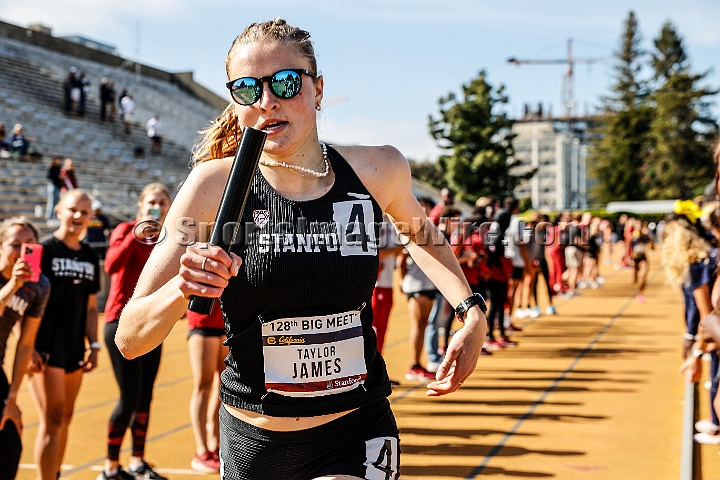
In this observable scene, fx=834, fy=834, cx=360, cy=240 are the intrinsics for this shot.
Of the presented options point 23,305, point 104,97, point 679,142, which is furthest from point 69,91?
point 679,142

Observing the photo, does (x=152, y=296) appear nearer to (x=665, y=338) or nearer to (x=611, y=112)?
(x=665, y=338)

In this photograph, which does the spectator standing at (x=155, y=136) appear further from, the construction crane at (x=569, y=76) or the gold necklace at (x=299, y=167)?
the construction crane at (x=569, y=76)

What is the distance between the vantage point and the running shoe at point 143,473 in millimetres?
6023

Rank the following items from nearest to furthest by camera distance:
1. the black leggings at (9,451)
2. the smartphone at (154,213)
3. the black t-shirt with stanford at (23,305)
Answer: the black leggings at (9,451), the black t-shirt with stanford at (23,305), the smartphone at (154,213)

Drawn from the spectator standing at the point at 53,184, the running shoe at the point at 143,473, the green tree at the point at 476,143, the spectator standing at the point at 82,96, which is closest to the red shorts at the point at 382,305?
the running shoe at the point at 143,473

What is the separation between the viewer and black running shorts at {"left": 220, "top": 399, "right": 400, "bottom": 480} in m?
2.50

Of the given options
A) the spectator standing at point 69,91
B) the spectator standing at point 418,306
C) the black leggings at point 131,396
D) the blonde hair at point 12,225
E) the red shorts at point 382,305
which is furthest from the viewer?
the spectator standing at point 69,91

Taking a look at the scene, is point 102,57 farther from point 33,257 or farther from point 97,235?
point 33,257

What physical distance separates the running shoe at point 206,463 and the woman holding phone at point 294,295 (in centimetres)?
377

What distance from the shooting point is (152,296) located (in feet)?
6.95

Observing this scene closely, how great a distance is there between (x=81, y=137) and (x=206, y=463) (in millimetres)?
22245

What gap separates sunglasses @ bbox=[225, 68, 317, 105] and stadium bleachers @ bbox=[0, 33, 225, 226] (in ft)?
58.0

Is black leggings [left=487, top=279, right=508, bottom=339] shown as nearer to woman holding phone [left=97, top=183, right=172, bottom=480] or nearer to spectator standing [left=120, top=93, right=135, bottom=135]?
woman holding phone [left=97, top=183, right=172, bottom=480]

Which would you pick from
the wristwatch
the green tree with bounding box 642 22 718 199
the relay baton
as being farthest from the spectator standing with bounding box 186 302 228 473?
the green tree with bounding box 642 22 718 199
